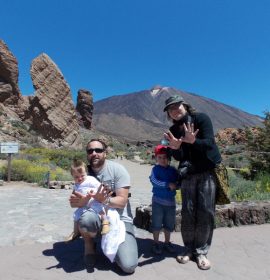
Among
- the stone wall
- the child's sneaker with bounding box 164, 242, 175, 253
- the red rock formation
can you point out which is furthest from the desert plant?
the red rock formation

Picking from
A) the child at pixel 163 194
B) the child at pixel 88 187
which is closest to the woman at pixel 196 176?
the child at pixel 163 194

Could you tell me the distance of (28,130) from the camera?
101 ft

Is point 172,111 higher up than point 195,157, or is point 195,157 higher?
point 172,111

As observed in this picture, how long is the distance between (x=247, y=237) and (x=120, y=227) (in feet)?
6.70

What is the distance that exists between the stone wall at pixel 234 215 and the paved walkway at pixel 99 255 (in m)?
0.14

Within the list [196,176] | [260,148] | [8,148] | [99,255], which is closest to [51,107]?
[8,148]

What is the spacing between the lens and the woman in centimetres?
388

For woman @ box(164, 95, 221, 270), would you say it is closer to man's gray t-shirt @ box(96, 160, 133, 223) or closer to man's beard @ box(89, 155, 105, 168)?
man's gray t-shirt @ box(96, 160, 133, 223)

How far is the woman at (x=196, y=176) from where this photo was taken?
3.88 m

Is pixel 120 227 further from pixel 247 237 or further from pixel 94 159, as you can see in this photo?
pixel 247 237

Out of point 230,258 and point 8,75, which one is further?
point 8,75

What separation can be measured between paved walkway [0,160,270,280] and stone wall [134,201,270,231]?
144 millimetres

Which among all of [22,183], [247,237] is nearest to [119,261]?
[247,237]

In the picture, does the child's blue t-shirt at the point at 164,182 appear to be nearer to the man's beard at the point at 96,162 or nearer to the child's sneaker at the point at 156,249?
the child's sneaker at the point at 156,249
